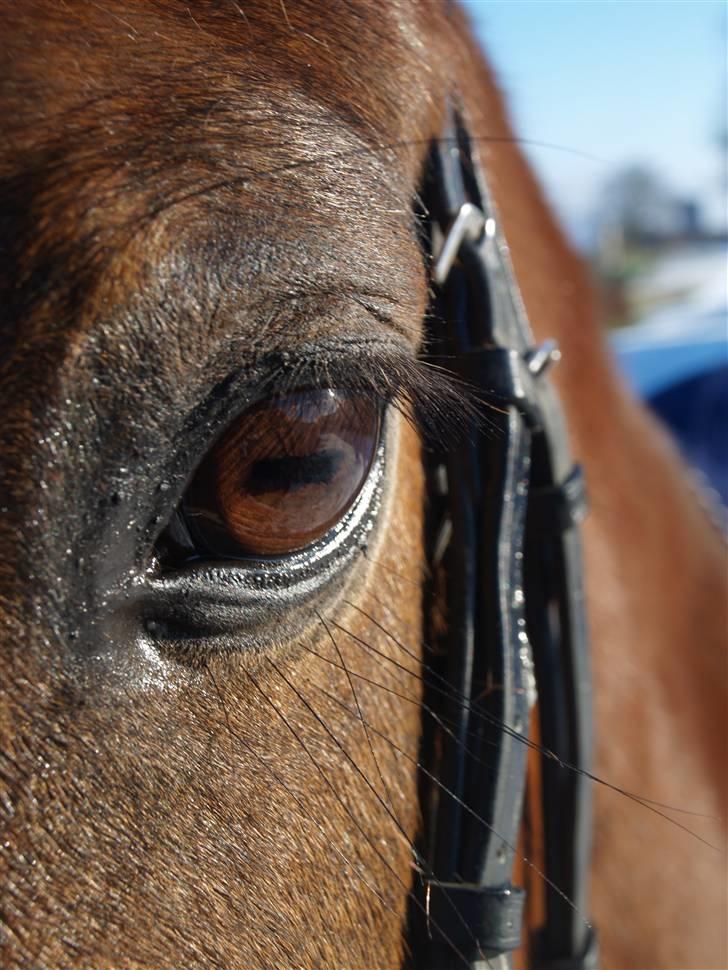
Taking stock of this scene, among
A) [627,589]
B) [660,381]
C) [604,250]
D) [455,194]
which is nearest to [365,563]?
[455,194]

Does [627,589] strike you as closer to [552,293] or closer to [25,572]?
[552,293]

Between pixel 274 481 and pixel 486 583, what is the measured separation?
14.4 inches

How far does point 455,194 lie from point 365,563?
1.59 ft

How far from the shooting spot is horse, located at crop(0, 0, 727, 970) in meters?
0.76

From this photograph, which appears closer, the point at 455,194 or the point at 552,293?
the point at 455,194

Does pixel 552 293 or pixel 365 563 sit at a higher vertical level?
pixel 552 293

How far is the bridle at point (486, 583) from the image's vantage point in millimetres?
1112

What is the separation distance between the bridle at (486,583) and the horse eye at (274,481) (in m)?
0.20

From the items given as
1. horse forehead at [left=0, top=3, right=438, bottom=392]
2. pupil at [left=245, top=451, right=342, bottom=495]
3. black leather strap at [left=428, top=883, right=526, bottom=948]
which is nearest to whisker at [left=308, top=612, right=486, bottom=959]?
black leather strap at [left=428, top=883, right=526, bottom=948]

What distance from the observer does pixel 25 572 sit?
766 millimetres

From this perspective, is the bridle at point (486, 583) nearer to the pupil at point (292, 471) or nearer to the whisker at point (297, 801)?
the whisker at point (297, 801)

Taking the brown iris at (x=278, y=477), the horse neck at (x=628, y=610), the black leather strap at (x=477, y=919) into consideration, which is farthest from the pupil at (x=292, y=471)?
the horse neck at (x=628, y=610)

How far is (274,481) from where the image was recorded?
2.95ft

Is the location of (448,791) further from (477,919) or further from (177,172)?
(177,172)
